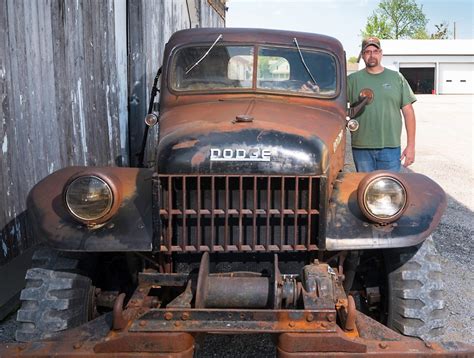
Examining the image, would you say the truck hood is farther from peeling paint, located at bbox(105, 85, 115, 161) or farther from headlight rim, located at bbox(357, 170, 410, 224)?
peeling paint, located at bbox(105, 85, 115, 161)

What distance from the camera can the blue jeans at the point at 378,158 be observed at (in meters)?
5.54

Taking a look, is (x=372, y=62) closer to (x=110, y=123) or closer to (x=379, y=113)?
(x=379, y=113)

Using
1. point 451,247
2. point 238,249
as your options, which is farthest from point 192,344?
point 451,247

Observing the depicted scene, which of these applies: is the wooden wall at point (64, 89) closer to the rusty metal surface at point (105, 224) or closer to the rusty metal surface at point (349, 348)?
the rusty metal surface at point (105, 224)

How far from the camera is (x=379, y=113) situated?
5438 mm

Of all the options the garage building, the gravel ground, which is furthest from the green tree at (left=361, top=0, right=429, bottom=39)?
the gravel ground

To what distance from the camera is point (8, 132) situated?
14.3 ft

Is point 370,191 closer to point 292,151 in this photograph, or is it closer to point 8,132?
point 292,151

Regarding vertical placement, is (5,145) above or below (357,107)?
below

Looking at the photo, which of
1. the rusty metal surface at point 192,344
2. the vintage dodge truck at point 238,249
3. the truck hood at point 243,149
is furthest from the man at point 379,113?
the rusty metal surface at point 192,344

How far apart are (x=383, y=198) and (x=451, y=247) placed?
131 inches

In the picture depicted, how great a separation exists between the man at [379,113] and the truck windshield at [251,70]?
1.13m

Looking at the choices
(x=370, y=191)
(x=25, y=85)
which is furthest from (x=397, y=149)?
(x=25, y=85)

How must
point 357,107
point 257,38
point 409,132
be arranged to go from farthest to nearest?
1. point 409,132
2. point 257,38
3. point 357,107
